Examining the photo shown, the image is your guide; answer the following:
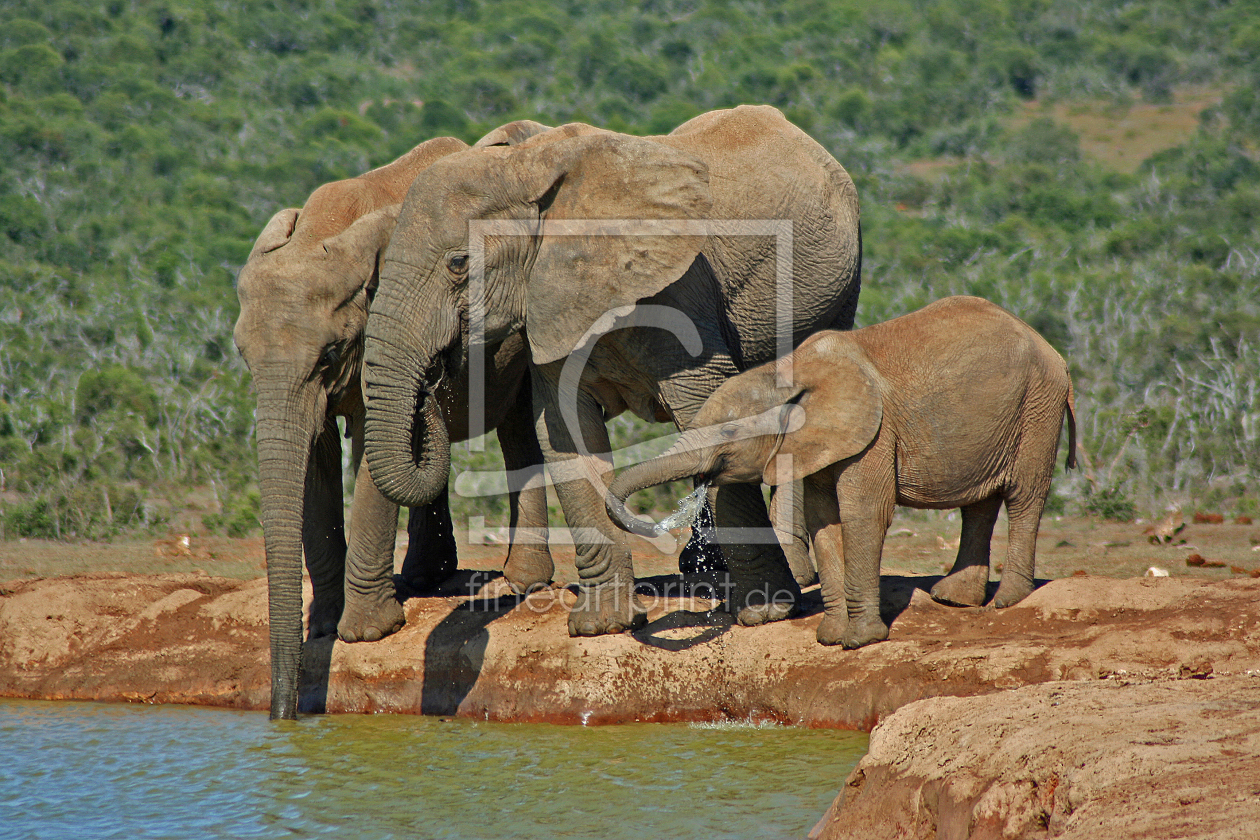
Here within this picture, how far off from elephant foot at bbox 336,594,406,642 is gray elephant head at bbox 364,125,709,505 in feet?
3.24

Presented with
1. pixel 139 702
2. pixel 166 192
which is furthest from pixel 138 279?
pixel 139 702

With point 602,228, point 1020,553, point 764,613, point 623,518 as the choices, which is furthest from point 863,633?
point 602,228

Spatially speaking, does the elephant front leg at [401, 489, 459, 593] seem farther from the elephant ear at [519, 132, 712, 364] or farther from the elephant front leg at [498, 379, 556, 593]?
the elephant ear at [519, 132, 712, 364]

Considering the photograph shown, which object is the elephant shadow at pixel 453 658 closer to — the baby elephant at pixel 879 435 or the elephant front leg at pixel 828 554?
the baby elephant at pixel 879 435

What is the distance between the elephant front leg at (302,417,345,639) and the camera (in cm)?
709

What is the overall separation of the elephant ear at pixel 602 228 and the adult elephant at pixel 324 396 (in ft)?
1.93

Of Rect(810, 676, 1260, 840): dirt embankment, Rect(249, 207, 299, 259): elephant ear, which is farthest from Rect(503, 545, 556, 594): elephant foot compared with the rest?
Rect(810, 676, 1260, 840): dirt embankment

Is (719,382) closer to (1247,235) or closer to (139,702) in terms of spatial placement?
(139,702)

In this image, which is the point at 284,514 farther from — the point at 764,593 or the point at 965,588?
the point at 965,588

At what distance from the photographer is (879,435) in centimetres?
610

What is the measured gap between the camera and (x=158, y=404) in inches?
586

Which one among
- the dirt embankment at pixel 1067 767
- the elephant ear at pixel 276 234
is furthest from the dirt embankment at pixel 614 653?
the elephant ear at pixel 276 234

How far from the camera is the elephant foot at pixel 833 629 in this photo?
20.2 ft

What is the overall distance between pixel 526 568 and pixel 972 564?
2.35 m
